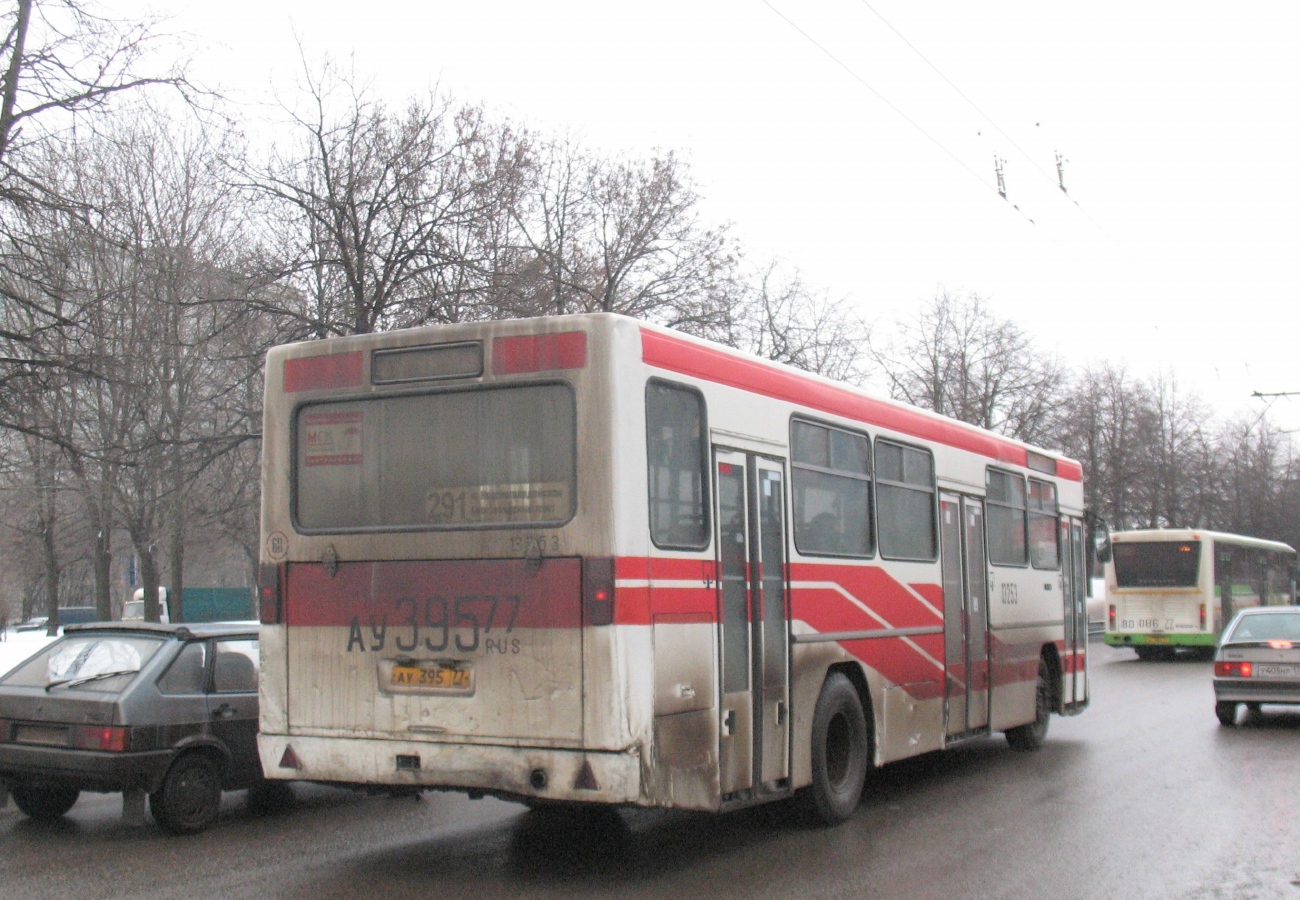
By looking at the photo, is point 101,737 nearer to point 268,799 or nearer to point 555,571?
point 268,799

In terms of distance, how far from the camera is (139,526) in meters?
31.8

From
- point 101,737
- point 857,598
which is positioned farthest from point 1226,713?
point 101,737

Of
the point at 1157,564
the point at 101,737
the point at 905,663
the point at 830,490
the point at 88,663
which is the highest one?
the point at 830,490

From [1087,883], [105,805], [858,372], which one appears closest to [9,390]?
[105,805]

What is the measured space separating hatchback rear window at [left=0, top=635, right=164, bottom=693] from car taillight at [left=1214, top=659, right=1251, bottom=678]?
12101mm

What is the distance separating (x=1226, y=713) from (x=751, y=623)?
10125 millimetres

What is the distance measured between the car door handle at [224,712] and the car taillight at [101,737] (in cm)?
74

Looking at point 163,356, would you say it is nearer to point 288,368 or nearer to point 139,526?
point 139,526

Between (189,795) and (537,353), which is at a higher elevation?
(537,353)

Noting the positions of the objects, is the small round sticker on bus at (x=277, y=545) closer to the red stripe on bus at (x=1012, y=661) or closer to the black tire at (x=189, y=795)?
the black tire at (x=189, y=795)

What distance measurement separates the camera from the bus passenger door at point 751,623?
787 cm

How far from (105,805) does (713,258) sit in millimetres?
21408

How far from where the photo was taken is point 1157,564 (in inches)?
1163

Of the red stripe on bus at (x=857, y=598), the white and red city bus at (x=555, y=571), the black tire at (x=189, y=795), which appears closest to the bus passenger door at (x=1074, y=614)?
the red stripe on bus at (x=857, y=598)
